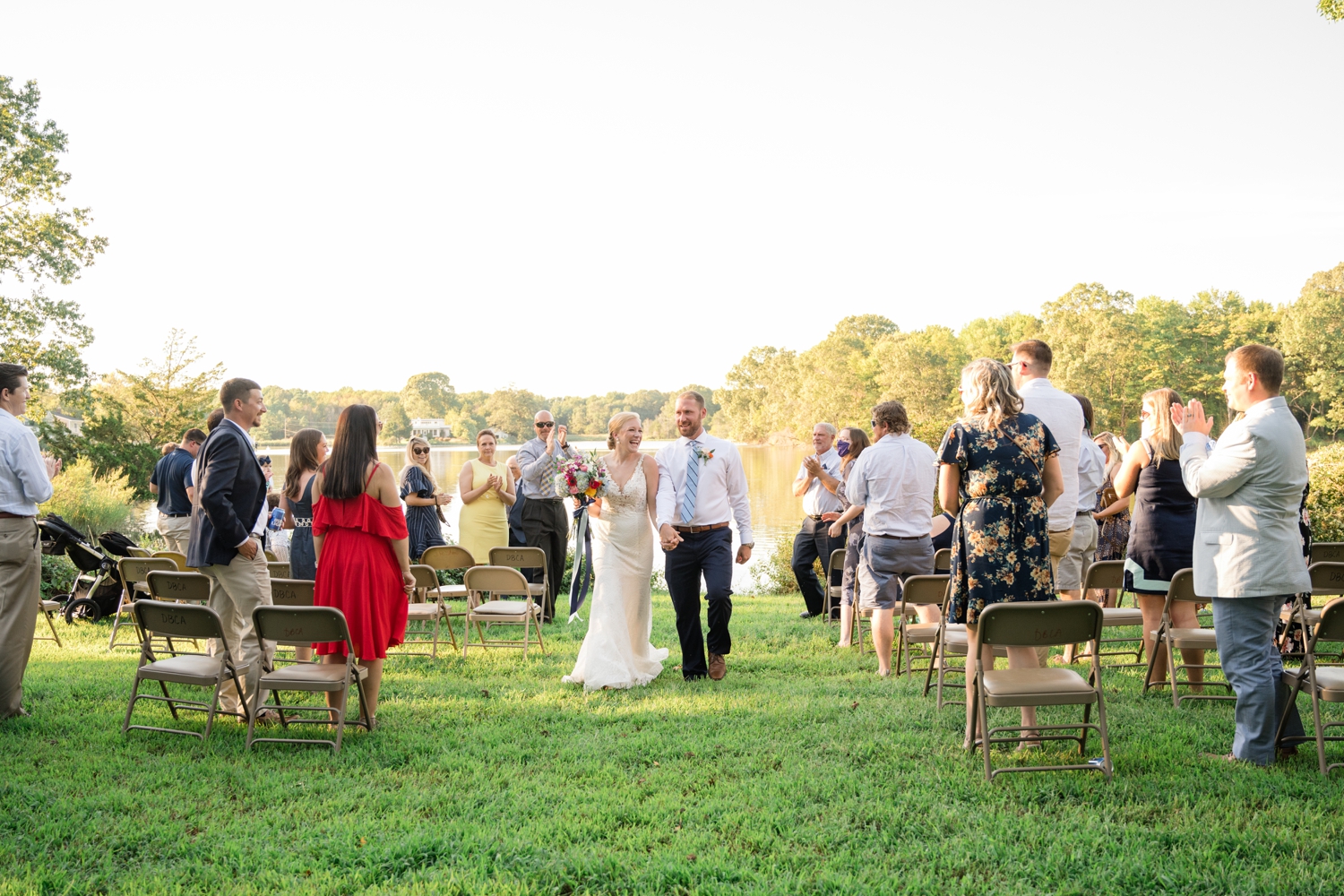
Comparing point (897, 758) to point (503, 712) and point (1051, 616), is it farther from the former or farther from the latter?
point (503, 712)

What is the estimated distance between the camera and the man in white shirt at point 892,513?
673 centimetres

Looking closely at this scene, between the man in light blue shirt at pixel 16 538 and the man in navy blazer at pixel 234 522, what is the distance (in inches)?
37.0

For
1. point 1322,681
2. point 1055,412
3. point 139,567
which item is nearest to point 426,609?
point 139,567

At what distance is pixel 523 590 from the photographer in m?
7.89

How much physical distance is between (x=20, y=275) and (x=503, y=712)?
22588mm

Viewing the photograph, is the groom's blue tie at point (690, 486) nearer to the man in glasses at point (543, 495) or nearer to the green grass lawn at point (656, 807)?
the green grass lawn at point (656, 807)

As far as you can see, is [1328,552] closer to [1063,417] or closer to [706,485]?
[1063,417]

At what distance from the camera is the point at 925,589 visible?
6.51 metres

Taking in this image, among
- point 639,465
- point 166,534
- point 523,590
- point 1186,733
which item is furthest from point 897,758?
point 166,534

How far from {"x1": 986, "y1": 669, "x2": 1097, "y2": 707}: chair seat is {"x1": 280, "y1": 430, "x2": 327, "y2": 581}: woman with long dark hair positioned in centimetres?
513

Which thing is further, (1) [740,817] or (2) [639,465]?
(2) [639,465]

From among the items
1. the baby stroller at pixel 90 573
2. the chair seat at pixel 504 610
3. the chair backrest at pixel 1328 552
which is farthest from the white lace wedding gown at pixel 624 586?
the baby stroller at pixel 90 573

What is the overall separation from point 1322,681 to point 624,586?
4285 millimetres

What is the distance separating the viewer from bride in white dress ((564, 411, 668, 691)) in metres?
6.75
